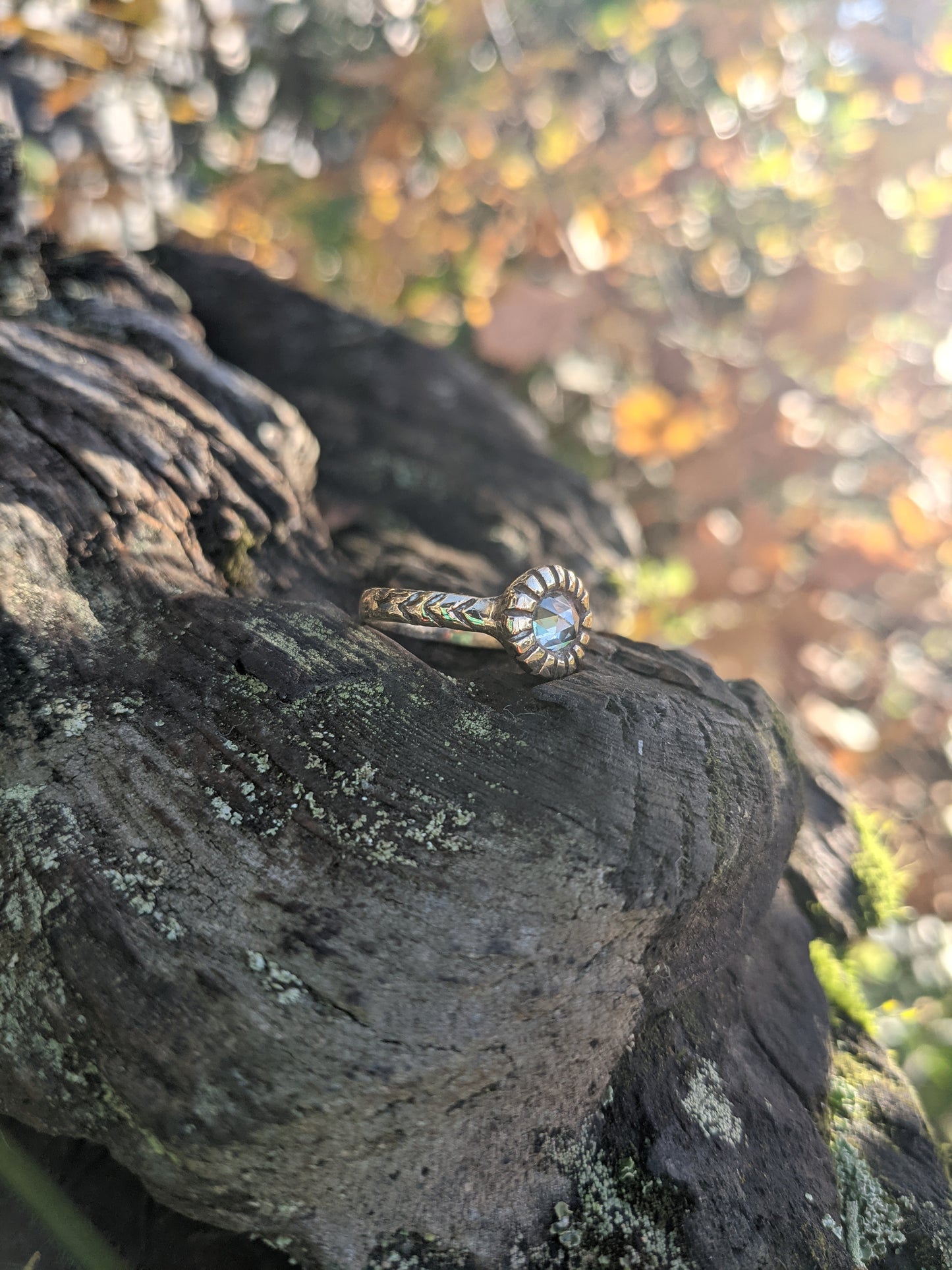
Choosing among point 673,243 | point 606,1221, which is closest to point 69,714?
point 606,1221

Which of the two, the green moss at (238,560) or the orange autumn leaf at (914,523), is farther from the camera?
the orange autumn leaf at (914,523)

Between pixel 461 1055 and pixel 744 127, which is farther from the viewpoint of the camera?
pixel 744 127

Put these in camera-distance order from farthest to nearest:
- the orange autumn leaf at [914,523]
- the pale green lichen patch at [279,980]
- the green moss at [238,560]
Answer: the orange autumn leaf at [914,523], the green moss at [238,560], the pale green lichen patch at [279,980]

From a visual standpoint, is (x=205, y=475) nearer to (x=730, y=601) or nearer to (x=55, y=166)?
(x=55, y=166)

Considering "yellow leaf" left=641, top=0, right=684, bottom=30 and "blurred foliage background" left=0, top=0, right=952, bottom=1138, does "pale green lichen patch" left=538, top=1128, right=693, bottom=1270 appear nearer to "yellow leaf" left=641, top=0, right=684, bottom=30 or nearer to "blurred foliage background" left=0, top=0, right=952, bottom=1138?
"blurred foliage background" left=0, top=0, right=952, bottom=1138

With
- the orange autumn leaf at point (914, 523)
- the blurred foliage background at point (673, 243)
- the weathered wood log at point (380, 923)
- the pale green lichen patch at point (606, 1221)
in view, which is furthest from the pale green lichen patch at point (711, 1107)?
the orange autumn leaf at point (914, 523)

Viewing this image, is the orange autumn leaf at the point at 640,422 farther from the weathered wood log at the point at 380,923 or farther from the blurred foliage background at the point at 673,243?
the weathered wood log at the point at 380,923

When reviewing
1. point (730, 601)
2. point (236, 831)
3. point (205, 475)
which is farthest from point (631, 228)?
point (236, 831)
